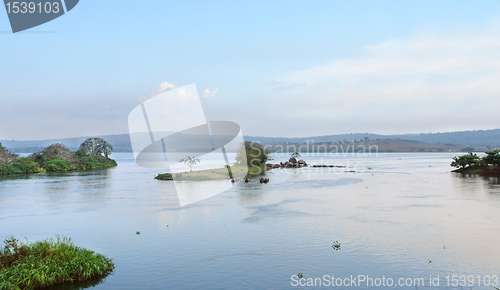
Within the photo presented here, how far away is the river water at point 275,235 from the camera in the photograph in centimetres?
1531

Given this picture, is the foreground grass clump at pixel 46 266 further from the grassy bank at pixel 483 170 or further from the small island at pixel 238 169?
the grassy bank at pixel 483 170

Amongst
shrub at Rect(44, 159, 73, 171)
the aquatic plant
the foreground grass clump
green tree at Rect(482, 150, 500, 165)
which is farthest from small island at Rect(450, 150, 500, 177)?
shrub at Rect(44, 159, 73, 171)

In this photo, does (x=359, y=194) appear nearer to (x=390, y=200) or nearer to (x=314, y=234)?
(x=390, y=200)

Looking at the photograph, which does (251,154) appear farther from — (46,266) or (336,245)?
(46,266)

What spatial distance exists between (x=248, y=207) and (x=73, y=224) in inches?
526


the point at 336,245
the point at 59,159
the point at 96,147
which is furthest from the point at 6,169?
the point at 336,245

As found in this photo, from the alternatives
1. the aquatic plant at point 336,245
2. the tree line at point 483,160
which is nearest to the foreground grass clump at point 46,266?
the aquatic plant at point 336,245

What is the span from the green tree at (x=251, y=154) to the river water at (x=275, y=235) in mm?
36857

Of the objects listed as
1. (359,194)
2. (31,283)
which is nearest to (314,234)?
(31,283)

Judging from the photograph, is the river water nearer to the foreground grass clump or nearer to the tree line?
the foreground grass clump

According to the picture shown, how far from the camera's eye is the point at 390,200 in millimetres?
35562

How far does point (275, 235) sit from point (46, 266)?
1189cm

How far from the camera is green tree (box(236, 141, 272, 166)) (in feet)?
250

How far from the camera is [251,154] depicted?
78.7m
